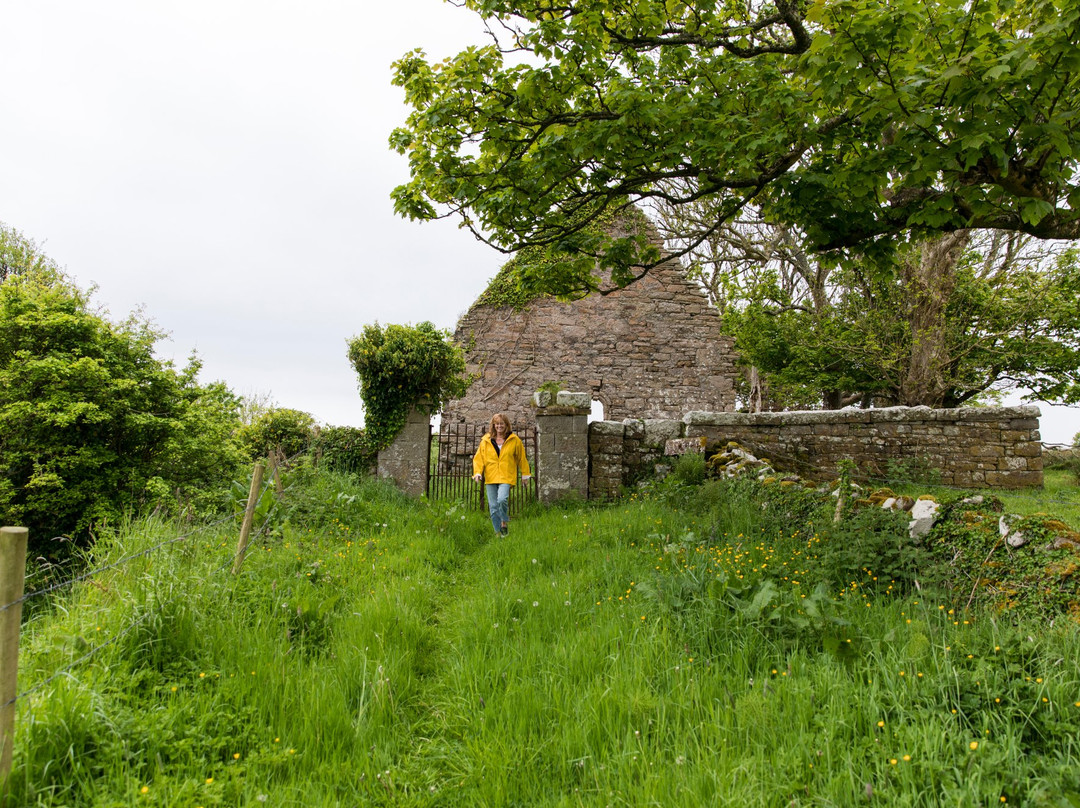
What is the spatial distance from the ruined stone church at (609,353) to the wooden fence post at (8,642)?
1303 centimetres

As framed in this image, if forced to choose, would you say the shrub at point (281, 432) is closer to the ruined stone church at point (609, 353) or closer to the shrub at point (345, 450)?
the shrub at point (345, 450)

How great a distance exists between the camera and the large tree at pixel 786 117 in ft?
11.9

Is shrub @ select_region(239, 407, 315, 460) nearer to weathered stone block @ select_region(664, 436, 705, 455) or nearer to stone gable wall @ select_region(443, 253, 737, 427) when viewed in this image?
stone gable wall @ select_region(443, 253, 737, 427)

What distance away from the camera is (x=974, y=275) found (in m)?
12.2

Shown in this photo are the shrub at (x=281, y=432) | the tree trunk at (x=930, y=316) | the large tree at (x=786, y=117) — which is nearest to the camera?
the large tree at (x=786, y=117)

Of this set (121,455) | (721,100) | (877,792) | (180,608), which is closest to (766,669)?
(877,792)

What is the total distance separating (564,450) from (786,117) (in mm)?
5853

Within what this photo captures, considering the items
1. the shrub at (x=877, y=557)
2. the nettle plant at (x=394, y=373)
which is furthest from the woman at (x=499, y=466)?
the shrub at (x=877, y=557)

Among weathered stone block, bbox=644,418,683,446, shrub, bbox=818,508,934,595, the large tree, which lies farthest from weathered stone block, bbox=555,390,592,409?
shrub, bbox=818,508,934,595

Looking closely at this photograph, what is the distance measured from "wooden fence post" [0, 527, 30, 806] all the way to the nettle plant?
7.18m

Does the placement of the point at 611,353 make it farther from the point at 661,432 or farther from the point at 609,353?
the point at 661,432

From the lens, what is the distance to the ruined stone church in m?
15.3

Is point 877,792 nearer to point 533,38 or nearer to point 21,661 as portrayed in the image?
point 21,661

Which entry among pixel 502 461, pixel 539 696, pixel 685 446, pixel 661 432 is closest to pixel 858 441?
pixel 685 446
